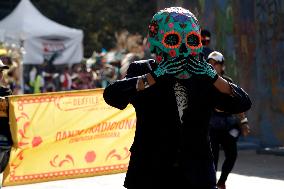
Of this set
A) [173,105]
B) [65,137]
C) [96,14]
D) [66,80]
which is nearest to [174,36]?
[173,105]

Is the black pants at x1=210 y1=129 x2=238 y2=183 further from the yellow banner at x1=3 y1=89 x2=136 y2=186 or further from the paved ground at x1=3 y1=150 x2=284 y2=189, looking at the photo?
the yellow banner at x1=3 y1=89 x2=136 y2=186

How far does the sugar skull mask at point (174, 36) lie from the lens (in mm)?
3895

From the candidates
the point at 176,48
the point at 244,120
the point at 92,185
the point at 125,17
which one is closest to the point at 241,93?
the point at 176,48

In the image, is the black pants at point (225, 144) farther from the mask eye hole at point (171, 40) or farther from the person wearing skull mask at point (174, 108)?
the mask eye hole at point (171, 40)

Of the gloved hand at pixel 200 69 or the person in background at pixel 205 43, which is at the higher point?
the gloved hand at pixel 200 69

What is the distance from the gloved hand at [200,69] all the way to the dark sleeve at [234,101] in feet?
0.37

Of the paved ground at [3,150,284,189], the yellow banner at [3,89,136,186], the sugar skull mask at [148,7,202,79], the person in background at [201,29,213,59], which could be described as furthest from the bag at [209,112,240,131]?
the sugar skull mask at [148,7,202,79]

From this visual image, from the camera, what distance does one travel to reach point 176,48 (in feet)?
12.8

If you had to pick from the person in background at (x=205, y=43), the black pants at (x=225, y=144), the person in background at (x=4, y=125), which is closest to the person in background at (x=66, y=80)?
the person in background at (x=205, y=43)

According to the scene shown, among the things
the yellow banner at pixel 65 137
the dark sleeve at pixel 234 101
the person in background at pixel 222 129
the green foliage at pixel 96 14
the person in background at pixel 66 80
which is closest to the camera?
the dark sleeve at pixel 234 101

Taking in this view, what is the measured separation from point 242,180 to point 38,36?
16.1 meters

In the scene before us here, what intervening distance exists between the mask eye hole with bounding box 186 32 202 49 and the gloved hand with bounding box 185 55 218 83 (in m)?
0.06

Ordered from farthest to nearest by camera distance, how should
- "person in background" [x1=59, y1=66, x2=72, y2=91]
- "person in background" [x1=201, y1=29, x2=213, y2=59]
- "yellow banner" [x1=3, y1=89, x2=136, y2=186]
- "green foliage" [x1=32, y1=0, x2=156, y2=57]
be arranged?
"green foliage" [x1=32, y1=0, x2=156, y2=57] < "person in background" [x1=59, y1=66, x2=72, y2=91] < "yellow banner" [x1=3, y1=89, x2=136, y2=186] < "person in background" [x1=201, y1=29, x2=213, y2=59]

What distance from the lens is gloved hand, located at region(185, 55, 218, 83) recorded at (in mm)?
3895
